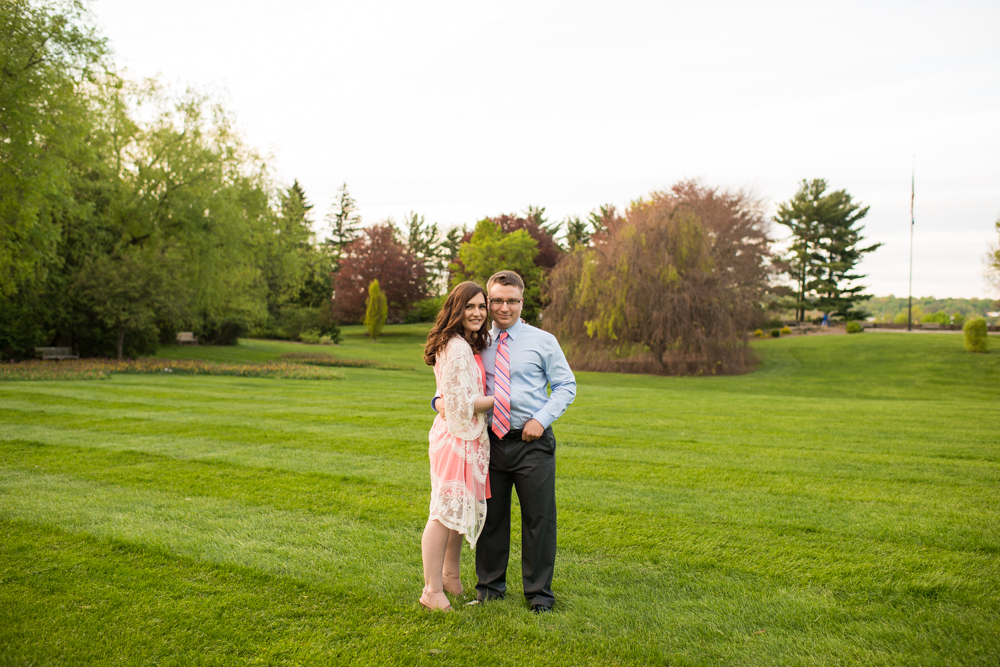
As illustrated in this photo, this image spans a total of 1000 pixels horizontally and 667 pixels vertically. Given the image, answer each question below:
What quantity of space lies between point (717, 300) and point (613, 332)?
408 centimetres

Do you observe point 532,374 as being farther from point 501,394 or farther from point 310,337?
point 310,337

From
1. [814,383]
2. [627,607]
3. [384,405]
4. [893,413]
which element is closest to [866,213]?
[814,383]

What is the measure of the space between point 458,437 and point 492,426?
203mm

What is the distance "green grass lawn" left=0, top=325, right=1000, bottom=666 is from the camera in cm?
309

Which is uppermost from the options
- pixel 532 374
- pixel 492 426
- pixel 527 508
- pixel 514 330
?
pixel 514 330

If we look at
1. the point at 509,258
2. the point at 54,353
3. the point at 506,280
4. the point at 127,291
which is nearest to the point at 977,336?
the point at 509,258

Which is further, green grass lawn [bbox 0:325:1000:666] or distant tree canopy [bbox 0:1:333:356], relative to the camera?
distant tree canopy [bbox 0:1:333:356]

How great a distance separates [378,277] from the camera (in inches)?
2148

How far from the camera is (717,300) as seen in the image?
23.5 metres

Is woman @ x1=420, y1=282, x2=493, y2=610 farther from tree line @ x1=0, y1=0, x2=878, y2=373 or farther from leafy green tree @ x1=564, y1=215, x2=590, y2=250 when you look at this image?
leafy green tree @ x1=564, y1=215, x2=590, y2=250

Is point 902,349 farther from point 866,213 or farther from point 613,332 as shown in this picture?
point 866,213

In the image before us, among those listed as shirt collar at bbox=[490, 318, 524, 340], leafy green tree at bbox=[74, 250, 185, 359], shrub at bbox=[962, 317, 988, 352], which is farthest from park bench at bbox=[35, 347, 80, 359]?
shrub at bbox=[962, 317, 988, 352]

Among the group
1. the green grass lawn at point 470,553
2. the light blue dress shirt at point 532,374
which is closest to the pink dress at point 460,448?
the light blue dress shirt at point 532,374

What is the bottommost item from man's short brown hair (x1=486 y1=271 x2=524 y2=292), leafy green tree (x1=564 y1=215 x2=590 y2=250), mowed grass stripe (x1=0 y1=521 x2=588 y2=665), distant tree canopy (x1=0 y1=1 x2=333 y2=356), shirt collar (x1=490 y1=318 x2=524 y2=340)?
mowed grass stripe (x1=0 y1=521 x2=588 y2=665)
